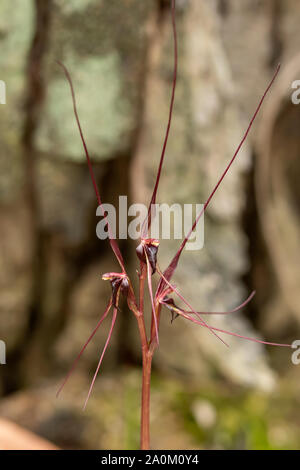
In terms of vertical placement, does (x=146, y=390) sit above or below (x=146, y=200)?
below

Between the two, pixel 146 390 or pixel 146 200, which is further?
pixel 146 200

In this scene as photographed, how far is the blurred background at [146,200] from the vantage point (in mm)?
900

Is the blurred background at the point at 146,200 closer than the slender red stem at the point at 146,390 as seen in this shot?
No

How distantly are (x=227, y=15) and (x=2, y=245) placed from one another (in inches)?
27.2

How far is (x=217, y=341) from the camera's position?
98cm

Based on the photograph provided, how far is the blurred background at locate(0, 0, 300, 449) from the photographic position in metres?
0.90

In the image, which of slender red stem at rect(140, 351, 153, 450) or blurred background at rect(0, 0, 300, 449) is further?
blurred background at rect(0, 0, 300, 449)

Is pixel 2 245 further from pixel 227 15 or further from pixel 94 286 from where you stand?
pixel 227 15

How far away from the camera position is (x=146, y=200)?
0.93 meters
